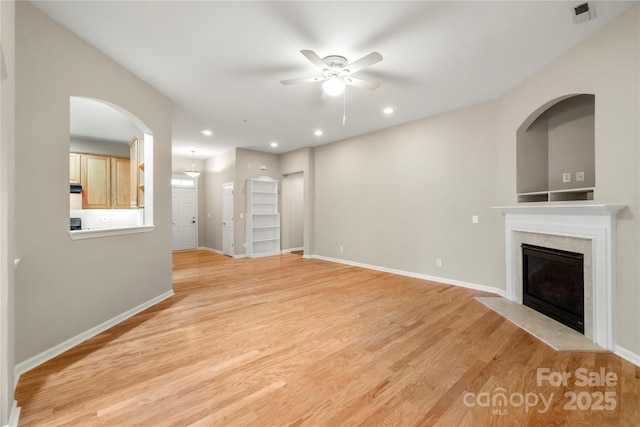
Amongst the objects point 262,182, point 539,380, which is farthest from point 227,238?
point 539,380

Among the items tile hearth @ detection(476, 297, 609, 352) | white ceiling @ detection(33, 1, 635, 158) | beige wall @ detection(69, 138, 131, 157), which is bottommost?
tile hearth @ detection(476, 297, 609, 352)

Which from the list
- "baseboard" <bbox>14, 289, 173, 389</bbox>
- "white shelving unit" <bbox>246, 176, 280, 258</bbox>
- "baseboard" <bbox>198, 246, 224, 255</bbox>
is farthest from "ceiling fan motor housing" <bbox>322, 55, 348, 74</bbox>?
"baseboard" <bbox>198, 246, 224, 255</bbox>

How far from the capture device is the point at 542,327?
9.55ft

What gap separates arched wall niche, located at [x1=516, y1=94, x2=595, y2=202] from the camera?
10.6 ft

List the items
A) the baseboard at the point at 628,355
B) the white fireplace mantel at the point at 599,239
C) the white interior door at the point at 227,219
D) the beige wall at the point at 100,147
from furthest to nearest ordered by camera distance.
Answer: the white interior door at the point at 227,219 → the beige wall at the point at 100,147 → the white fireplace mantel at the point at 599,239 → the baseboard at the point at 628,355

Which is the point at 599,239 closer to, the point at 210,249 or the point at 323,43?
the point at 323,43

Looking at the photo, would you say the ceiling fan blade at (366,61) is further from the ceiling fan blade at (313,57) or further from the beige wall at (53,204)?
the beige wall at (53,204)

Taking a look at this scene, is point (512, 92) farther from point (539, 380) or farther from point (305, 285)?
point (305, 285)

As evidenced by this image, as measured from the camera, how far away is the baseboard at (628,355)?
2236 millimetres

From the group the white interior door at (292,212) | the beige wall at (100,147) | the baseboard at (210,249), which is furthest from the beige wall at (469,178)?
the beige wall at (100,147)

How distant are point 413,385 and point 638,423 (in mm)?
1320

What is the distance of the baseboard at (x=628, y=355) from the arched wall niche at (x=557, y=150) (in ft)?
5.14

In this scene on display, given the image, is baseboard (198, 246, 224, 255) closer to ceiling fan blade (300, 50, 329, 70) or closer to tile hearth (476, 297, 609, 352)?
ceiling fan blade (300, 50, 329, 70)

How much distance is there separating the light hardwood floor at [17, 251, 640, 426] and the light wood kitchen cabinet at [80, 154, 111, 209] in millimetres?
3860
